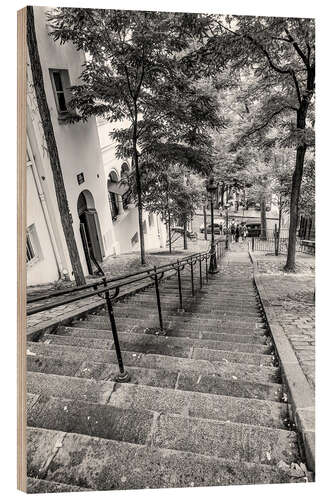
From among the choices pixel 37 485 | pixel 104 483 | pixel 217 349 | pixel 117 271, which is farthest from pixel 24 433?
pixel 117 271

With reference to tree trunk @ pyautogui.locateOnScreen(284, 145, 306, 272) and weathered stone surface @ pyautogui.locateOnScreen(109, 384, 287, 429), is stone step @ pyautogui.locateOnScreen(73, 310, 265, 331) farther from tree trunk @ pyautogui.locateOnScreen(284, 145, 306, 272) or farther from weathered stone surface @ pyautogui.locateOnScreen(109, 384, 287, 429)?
tree trunk @ pyautogui.locateOnScreen(284, 145, 306, 272)

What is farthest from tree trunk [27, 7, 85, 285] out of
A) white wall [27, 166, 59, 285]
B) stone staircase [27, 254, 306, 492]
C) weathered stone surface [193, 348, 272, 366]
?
weathered stone surface [193, 348, 272, 366]

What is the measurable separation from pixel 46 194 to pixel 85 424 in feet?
18.3

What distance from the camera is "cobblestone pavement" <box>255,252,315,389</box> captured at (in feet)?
9.14

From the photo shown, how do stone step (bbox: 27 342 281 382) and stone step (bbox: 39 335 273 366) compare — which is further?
stone step (bbox: 39 335 273 366)

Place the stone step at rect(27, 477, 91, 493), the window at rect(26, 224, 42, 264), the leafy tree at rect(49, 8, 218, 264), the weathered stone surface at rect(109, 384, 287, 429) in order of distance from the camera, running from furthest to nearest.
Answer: the window at rect(26, 224, 42, 264)
the leafy tree at rect(49, 8, 218, 264)
the weathered stone surface at rect(109, 384, 287, 429)
the stone step at rect(27, 477, 91, 493)

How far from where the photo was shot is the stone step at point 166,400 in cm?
182

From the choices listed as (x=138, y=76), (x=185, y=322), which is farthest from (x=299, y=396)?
(x=138, y=76)

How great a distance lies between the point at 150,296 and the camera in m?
5.42

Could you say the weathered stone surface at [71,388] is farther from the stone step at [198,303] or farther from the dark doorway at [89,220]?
the dark doorway at [89,220]

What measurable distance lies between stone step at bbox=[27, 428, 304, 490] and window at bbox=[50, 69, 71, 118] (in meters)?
7.54

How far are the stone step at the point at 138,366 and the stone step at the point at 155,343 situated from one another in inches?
10.1

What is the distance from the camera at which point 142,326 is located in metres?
3.45

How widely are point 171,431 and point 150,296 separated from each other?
3.81 meters
